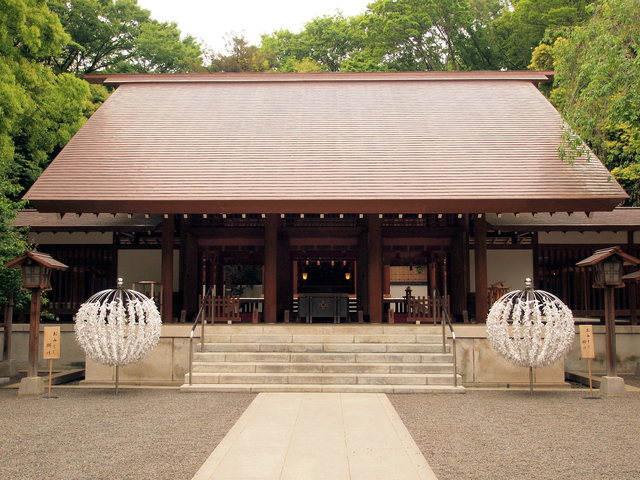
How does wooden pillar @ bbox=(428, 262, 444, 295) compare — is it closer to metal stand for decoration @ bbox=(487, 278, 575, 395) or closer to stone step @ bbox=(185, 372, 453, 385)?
stone step @ bbox=(185, 372, 453, 385)

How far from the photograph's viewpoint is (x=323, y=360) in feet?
29.1

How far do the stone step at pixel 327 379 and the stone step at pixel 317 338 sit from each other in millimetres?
1124

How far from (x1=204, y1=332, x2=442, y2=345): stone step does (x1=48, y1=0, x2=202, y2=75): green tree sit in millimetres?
19182

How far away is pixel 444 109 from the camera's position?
13398mm

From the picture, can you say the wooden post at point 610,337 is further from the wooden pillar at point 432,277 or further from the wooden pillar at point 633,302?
the wooden pillar at point 432,277

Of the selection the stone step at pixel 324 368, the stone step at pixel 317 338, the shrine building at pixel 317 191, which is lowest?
the stone step at pixel 324 368

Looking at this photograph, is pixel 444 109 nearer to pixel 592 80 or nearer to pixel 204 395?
pixel 592 80

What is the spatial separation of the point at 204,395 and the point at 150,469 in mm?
3294

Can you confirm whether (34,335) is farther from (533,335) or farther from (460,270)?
(460,270)

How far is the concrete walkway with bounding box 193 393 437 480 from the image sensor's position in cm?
449

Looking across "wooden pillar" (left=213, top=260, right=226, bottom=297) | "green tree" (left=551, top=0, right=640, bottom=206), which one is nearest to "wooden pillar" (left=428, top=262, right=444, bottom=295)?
"green tree" (left=551, top=0, right=640, bottom=206)

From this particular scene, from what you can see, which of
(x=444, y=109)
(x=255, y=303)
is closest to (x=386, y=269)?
(x=255, y=303)

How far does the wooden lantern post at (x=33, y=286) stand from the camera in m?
8.03

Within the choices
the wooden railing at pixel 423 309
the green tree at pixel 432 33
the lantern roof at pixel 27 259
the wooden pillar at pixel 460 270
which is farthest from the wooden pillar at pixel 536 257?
the green tree at pixel 432 33
